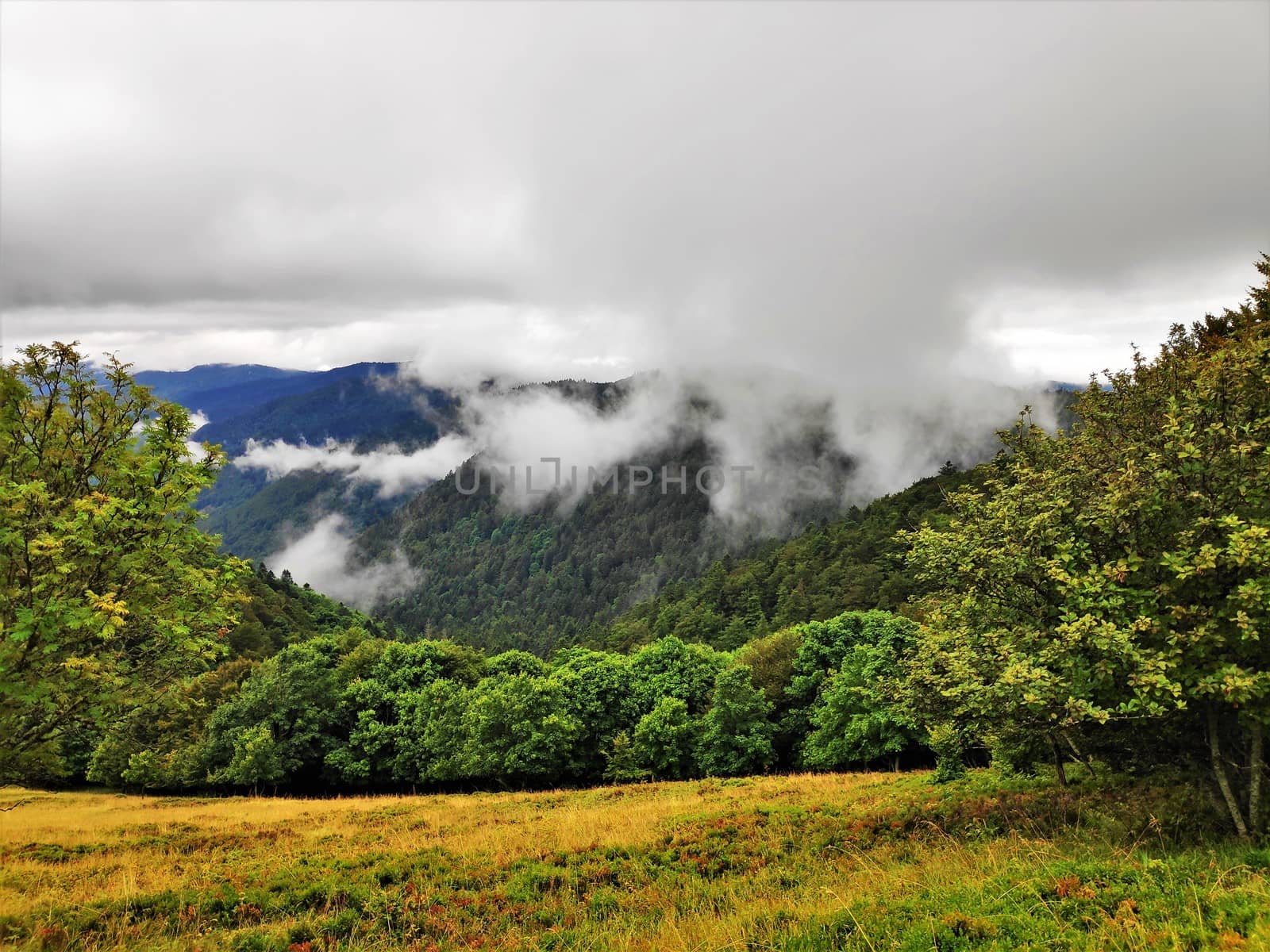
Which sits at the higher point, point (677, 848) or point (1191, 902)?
point (1191, 902)

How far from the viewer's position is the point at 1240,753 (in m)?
12.0

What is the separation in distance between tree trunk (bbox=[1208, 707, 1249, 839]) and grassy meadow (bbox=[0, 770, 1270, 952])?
1.94ft

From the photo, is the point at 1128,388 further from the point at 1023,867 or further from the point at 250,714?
the point at 250,714

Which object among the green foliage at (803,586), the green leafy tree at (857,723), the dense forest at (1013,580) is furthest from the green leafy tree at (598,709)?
the green foliage at (803,586)

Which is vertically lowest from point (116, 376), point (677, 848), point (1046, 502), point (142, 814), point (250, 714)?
point (250, 714)

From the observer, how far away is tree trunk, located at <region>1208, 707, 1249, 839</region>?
421 inches

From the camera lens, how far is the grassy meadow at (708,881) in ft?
27.9

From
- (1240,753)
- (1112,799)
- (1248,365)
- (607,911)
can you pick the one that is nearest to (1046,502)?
(1248,365)

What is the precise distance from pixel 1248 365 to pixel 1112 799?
10229 millimetres

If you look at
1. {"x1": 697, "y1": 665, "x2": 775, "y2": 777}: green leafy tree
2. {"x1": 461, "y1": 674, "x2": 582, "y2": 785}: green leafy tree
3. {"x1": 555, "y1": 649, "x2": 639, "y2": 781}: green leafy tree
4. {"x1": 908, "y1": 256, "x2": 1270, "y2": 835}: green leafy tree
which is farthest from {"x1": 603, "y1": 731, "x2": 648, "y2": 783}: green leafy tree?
{"x1": 908, "y1": 256, "x2": 1270, "y2": 835}: green leafy tree

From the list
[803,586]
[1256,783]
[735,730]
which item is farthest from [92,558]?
[803,586]

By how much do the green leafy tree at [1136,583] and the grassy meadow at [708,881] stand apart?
219 centimetres

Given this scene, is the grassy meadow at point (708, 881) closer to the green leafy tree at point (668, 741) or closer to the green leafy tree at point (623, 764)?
the green leafy tree at point (623, 764)

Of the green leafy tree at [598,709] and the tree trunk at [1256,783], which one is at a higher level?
the tree trunk at [1256,783]
